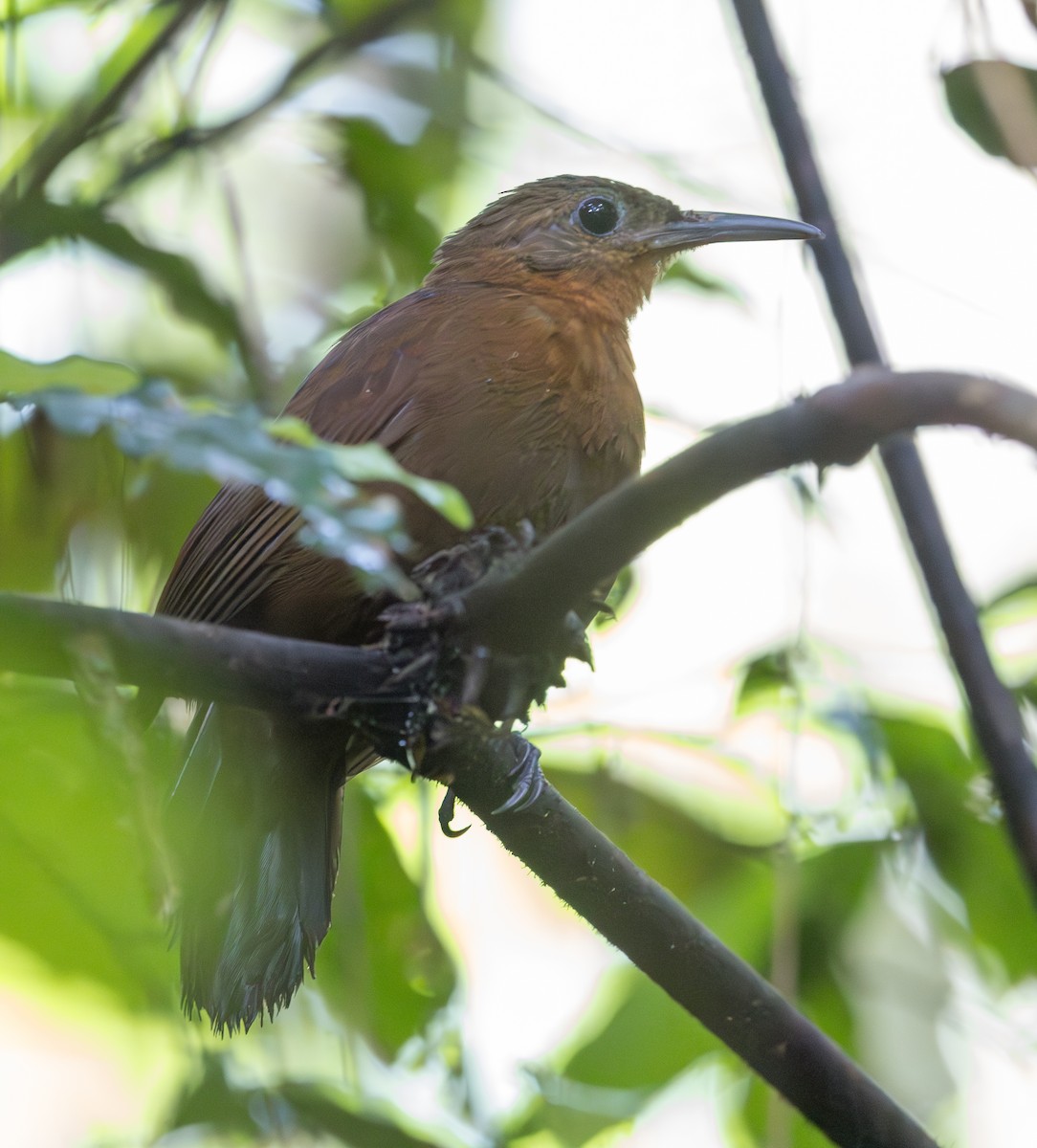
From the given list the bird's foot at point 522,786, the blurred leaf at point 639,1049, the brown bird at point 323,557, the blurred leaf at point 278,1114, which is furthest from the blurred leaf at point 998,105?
the blurred leaf at point 278,1114

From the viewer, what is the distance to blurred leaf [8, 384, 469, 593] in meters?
1.54

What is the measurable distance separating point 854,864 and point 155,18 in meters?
3.28

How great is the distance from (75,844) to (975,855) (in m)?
2.11

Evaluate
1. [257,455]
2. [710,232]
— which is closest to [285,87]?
[710,232]

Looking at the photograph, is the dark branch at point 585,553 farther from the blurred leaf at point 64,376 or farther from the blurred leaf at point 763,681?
the blurred leaf at point 763,681

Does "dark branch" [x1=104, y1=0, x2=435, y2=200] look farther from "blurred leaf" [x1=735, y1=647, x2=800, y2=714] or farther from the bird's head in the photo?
"blurred leaf" [x1=735, y1=647, x2=800, y2=714]

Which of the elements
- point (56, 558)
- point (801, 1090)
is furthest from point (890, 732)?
point (56, 558)

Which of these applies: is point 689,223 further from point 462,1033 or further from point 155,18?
point 462,1033

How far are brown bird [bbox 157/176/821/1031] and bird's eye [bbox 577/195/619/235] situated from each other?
40cm

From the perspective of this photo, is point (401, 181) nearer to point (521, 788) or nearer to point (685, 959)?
point (521, 788)

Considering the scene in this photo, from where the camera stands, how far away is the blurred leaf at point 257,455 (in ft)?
5.07

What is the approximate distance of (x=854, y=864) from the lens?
3402 mm

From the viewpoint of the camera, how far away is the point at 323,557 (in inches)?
118

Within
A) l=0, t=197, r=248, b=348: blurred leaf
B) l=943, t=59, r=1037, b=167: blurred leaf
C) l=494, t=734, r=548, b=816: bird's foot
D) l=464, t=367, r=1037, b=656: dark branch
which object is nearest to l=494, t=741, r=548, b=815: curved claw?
Result: l=494, t=734, r=548, b=816: bird's foot
